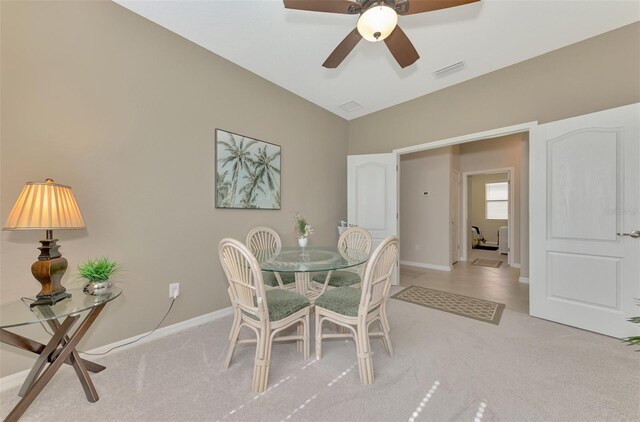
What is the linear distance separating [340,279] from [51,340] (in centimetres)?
205

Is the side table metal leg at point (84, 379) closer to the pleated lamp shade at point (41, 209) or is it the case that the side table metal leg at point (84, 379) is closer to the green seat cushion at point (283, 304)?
the pleated lamp shade at point (41, 209)

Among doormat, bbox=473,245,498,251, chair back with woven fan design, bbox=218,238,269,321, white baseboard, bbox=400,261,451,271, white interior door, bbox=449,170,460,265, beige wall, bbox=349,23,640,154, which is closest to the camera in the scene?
chair back with woven fan design, bbox=218,238,269,321

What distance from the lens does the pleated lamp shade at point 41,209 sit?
1.30m

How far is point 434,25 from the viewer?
2186mm

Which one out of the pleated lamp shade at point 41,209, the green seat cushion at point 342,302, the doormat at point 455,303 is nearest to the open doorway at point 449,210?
the doormat at point 455,303

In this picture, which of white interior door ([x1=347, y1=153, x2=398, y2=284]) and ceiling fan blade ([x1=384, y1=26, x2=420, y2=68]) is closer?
ceiling fan blade ([x1=384, y1=26, x2=420, y2=68])

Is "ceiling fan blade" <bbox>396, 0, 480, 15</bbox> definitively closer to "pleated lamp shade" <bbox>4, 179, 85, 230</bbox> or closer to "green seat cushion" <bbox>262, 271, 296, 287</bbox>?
"green seat cushion" <bbox>262, 271, 296, 287</bbox>

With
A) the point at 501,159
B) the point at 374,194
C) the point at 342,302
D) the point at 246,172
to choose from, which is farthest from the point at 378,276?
the point at 501,159

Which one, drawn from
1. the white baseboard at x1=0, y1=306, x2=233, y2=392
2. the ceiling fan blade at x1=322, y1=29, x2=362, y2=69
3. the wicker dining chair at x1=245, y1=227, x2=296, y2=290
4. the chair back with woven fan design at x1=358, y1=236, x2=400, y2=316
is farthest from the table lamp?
the ceiling fan blade at x1=322, y1=29, x2=362, y2=69

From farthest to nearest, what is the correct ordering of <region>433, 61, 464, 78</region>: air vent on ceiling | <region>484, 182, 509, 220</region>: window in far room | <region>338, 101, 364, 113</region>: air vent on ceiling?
<region>484, 182, 509, 220</region>: window in far room, <region>338, 101, 364, 113</region>: air vent on ceiling, <region>433, 61, 464, 78</region>: air vent on ceiling

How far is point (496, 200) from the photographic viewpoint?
26.2 feet

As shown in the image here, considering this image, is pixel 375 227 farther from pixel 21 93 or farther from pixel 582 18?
pixel 21 93

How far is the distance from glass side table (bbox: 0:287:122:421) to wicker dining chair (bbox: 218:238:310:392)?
79 centimetres

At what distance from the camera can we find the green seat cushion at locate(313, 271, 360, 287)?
7.58 ft
